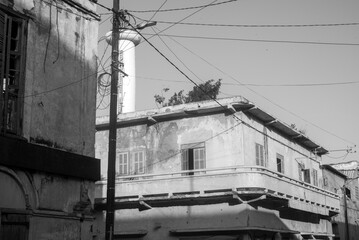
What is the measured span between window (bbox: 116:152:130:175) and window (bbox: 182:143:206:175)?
313 cm

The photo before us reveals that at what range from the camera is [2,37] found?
10.6 m

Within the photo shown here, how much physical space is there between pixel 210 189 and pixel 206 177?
1.70 feet

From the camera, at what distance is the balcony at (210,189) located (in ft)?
66.0

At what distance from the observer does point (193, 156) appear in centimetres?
2298

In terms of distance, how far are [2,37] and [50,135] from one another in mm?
2316

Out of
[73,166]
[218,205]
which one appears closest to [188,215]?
[218,205]

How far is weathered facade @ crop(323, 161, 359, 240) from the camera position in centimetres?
3291

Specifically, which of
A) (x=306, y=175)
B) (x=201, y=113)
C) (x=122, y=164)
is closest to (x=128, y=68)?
(x=122, y=164)

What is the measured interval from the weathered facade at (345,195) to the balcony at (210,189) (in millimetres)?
10079

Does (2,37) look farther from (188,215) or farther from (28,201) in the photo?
(188,215)

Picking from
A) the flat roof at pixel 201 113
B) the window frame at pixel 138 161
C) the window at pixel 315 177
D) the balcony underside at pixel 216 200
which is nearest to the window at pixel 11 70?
the balcony underside at pixel 216 200

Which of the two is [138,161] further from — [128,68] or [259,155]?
[128,68]

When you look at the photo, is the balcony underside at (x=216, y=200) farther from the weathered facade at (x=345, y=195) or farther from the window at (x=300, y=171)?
the weathered facade at (x=345, y=195)

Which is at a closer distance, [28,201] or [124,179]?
[28,201]
